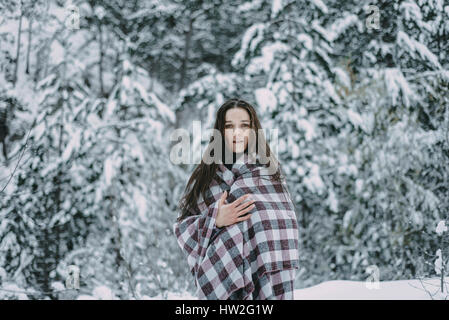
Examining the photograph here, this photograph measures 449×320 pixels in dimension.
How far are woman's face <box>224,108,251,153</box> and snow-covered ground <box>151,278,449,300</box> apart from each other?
1586 millimetres

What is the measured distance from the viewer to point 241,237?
201 centimetres

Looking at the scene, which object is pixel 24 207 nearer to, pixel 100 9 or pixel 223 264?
pixel 100 9

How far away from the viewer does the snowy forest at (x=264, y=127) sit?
4273 mm

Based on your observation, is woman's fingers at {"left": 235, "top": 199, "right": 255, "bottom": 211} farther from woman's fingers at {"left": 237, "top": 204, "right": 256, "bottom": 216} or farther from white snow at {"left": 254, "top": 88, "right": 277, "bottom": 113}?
white snow at {"left": 254, "top": 88, "right": 277, "bottom": 113}

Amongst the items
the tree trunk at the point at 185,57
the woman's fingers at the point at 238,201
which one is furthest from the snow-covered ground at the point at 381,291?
the tree trunk at the point at 185,57

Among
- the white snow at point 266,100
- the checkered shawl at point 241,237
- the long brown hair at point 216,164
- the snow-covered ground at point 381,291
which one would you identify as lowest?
the snow-covered ground at point 381,291

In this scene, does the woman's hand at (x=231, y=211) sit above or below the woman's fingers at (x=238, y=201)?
below

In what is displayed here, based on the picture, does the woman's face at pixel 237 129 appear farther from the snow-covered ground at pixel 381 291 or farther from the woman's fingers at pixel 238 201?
the snow-covered ground at pixel 381 291

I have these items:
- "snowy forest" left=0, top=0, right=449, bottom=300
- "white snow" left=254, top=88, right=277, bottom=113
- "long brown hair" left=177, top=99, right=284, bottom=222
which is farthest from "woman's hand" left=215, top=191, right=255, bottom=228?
"white snow" left=254, top=88, right=277, bottom=113

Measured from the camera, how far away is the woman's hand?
78.0 inches

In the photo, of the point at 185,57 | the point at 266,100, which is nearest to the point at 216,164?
the point at 266,100

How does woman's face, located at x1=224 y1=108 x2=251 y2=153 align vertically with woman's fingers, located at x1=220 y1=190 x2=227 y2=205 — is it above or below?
above

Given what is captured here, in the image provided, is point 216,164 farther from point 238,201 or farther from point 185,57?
point 185,57

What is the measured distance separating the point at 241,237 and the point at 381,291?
159cm
